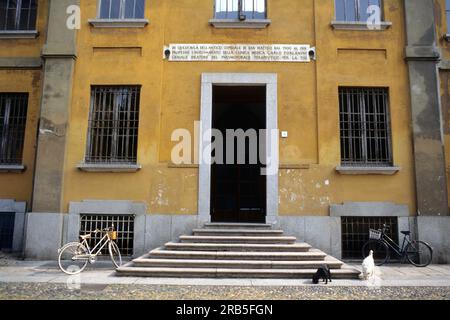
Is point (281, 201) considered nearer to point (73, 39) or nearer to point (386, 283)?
point (386, 283)

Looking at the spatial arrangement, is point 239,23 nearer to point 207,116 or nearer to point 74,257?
point 207,116

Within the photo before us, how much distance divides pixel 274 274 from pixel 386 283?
2.19 m

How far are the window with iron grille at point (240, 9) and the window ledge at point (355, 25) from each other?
6.66 ft

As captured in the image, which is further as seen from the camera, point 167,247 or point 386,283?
point 167,247

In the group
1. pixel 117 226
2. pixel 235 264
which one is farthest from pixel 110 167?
pixel 235 264

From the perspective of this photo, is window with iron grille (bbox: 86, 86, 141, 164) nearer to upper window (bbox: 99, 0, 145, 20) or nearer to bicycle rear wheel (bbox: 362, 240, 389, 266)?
upper window (bbox: 99, 0, 145, 20)

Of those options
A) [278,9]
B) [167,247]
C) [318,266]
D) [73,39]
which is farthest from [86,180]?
[278,9]

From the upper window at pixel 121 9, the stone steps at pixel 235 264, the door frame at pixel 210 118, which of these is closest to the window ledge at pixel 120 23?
the upper window at pixel 121 9

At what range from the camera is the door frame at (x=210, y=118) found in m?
10.6

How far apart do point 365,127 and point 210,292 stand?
6554mm

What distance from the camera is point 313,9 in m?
11.3

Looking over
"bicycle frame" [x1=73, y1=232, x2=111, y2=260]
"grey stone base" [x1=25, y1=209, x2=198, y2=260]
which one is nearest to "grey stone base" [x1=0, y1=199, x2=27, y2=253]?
"grey stone base" [x1=25, y1=209, x2=198, y2=260]

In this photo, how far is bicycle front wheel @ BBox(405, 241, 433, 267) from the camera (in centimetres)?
1005

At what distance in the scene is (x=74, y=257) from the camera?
8.75m
